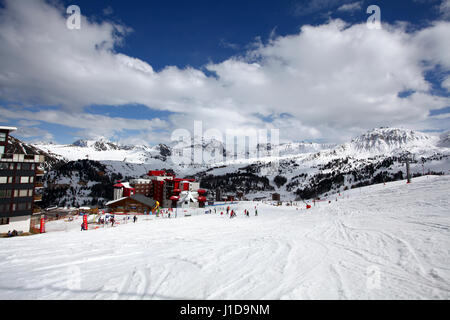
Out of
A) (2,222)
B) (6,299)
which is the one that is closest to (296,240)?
(6,299)

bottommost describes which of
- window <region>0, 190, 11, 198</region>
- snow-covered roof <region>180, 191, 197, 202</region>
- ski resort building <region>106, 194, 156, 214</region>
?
ski resort building <region>106, 194, 156, 214</region>

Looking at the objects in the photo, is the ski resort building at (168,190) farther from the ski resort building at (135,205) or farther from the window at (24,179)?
the window at (24,179)

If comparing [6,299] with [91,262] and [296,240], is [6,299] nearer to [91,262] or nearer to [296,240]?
[91,262]

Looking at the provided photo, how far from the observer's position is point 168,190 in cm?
8475

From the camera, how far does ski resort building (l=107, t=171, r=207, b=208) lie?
7607 cm

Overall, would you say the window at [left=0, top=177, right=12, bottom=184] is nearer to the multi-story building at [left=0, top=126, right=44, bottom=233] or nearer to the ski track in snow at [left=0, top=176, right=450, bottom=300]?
the multi-story building at [left=0, top=126, right=44, bottom=233]

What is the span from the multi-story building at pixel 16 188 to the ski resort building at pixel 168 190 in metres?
27.2

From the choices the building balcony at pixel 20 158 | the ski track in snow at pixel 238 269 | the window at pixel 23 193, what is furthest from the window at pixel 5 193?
the ski track in snow at pixel 238 269

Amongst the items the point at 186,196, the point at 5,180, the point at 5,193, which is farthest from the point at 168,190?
the point at 5,180

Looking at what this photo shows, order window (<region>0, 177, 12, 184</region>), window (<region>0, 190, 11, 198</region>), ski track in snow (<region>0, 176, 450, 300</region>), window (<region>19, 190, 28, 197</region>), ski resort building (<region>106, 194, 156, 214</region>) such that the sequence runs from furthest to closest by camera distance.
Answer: ski resort building (<region>106, 194, 156, 214</region>) < window (<region>19, 190, 28, 197</region>) < window (<region>0, 177, 12, 184</region>) < window (<region>0, 190, 11, 198</region>) < ski track in snow (<region>0, 176, 450, 300</region>)

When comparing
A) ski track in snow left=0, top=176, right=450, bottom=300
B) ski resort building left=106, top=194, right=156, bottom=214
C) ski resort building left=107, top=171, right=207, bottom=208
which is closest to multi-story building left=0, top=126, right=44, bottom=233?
ski resort building left=106, top=194, right=156, bottom=214

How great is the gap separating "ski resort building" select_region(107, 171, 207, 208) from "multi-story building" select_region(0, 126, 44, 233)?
89.3 ft

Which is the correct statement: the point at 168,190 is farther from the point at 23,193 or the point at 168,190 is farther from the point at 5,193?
the point at 5,193
